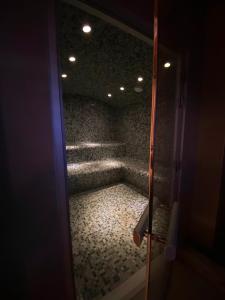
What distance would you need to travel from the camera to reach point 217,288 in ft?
3.71

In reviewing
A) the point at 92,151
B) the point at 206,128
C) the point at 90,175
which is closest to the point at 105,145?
the point at 92,151

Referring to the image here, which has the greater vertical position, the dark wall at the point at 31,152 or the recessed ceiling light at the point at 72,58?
the recessed ceiling light at the point at 72,58

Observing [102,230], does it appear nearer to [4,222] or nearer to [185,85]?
[4,222]

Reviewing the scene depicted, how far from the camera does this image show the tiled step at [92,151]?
3.46 m

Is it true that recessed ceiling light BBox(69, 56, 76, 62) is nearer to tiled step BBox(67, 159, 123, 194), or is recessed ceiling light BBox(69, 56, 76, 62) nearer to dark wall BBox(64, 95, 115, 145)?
dark wall BBox(64, 95, 115, 145)

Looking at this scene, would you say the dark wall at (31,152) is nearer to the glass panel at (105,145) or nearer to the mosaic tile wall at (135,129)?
the glass panel at (105,145)

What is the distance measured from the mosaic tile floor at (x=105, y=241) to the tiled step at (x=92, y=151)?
43.7 inches

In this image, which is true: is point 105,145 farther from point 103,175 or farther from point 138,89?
point 138,89

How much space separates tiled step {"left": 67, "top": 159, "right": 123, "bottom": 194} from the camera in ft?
9.40

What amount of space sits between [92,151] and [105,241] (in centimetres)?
240

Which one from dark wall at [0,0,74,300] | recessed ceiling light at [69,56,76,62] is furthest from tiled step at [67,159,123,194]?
dark wall at [0,0,74,300]

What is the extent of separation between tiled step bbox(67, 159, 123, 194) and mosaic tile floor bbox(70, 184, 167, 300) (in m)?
0.28

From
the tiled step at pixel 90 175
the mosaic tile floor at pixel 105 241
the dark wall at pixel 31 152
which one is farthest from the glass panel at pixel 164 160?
the tiled step at pixel 90 175

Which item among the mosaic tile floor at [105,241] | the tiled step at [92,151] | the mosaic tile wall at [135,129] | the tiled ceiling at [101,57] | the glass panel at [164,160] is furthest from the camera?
the mosaic tile wall at [135,129]
